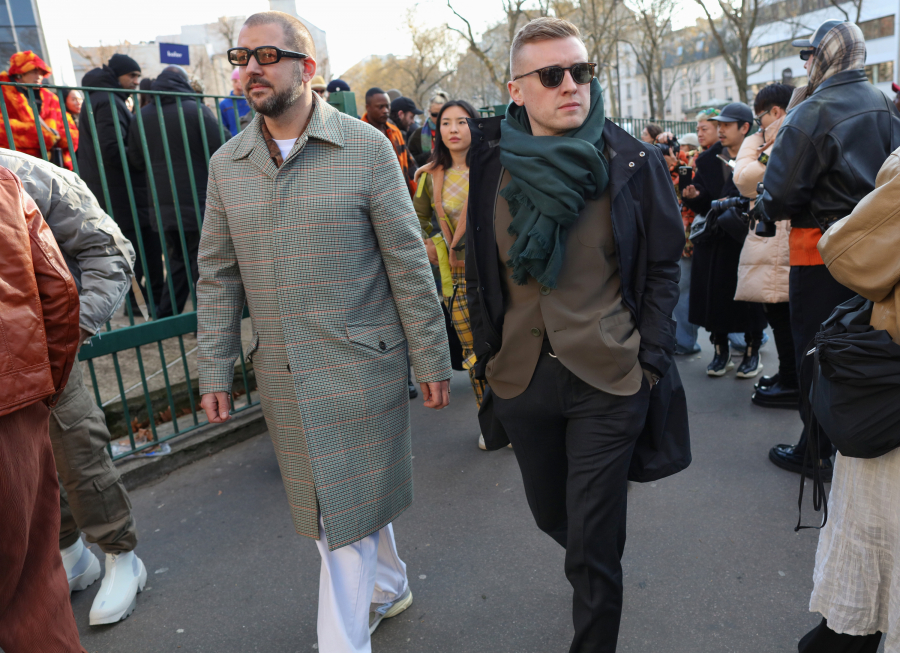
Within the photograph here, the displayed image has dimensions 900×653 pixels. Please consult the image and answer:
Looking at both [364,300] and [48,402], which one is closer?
[48,402]

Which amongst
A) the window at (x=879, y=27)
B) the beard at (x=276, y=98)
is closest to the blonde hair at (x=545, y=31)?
the beard at (x=276, y=98)

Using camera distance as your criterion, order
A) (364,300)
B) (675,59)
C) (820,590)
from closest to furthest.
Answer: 1. (820,590)
2. (364,300)
3. (675,59)

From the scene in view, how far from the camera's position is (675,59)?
238 ft

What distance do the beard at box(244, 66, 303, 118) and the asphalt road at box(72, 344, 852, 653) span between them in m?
1.97

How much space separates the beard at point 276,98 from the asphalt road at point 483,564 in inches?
77.8

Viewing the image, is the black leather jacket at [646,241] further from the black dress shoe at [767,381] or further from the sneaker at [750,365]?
the sneaker at [750,365]

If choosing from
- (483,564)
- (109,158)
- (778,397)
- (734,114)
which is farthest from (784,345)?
(109,158)

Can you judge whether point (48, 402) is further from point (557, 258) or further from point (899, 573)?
point (899, 573)

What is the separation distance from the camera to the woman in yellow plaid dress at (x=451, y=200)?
14.1ft

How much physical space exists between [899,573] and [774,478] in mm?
2041

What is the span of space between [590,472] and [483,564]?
1201 mm

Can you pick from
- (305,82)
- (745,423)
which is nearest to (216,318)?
(305,82)

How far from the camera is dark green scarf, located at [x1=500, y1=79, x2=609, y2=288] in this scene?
2.11 meters

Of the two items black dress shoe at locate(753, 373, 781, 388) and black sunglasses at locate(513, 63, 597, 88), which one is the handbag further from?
black sunglasses at locate(513, 63, 597, 88)
